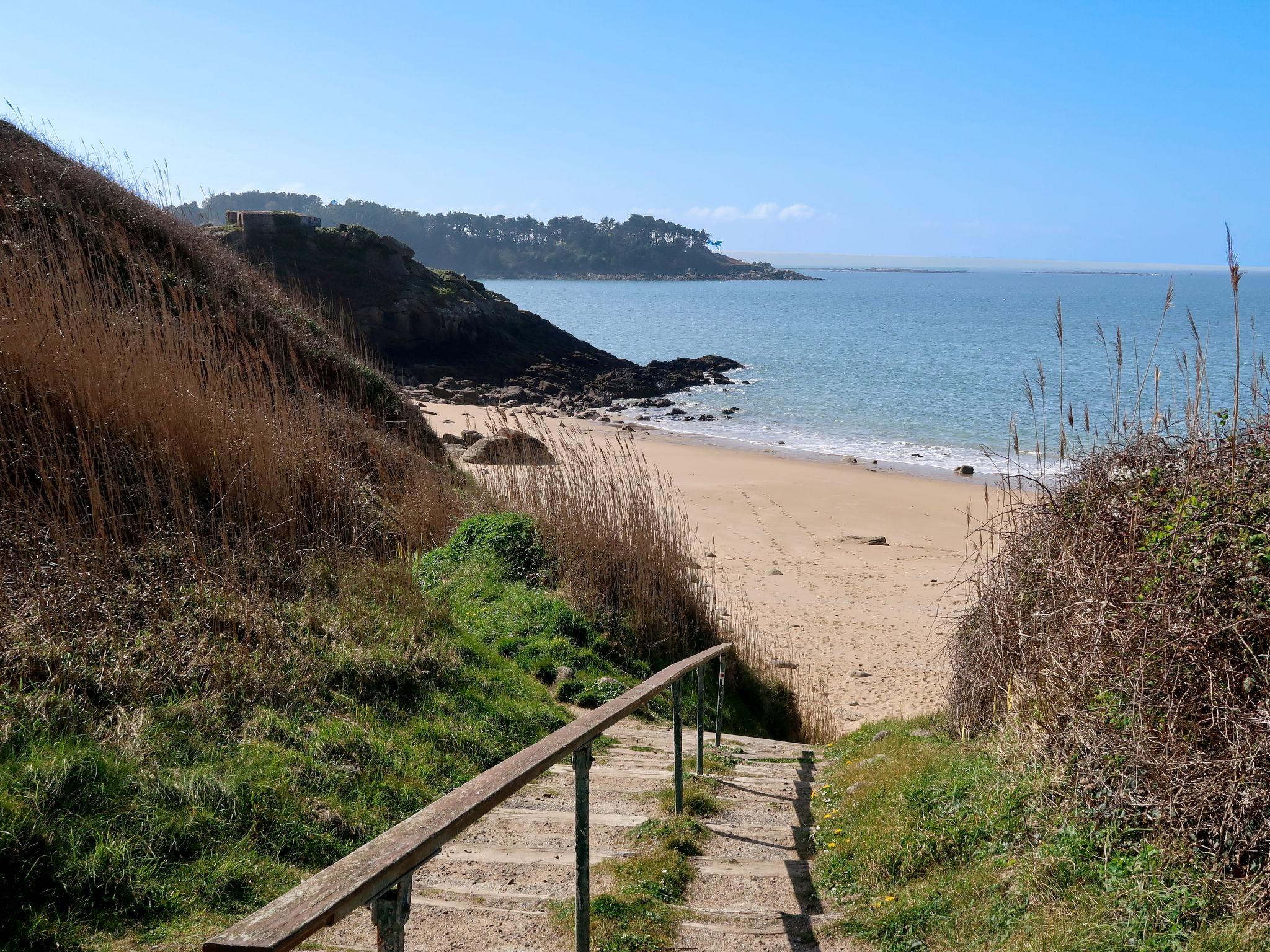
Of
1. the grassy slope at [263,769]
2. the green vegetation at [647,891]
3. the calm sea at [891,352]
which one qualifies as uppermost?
the calm sea at [891,352]


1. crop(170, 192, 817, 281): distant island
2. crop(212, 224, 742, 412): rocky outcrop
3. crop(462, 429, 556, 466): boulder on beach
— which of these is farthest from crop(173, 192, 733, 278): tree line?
crop(462, 429, 556, 466): boulder on beach

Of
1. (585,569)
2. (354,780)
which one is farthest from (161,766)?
(585,569)

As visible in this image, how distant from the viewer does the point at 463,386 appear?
37.8m

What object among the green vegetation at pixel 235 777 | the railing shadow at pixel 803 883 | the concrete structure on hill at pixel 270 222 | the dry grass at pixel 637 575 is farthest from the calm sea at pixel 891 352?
the concrete structure on hill at pixel 270 222

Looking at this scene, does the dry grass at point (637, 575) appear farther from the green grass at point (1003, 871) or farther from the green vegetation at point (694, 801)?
the green grass at point (1003, 871)

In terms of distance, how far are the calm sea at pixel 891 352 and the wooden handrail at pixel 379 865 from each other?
3.12 metres

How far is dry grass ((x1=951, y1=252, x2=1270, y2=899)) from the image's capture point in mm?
3262

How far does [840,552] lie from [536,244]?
6621 inches

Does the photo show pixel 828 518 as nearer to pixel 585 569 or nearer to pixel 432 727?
pixel 585 569

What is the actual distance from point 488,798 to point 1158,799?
8.10ft

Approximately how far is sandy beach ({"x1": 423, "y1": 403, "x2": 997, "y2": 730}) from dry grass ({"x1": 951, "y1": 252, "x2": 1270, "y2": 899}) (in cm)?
225

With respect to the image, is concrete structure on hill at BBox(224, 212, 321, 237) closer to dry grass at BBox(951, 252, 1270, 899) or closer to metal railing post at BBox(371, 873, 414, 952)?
dry grass at BBox(951, 252, 1270, 899)

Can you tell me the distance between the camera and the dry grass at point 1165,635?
3.26 metres

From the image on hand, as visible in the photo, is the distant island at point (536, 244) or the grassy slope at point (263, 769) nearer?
the grassy slope at point (263, 769)
